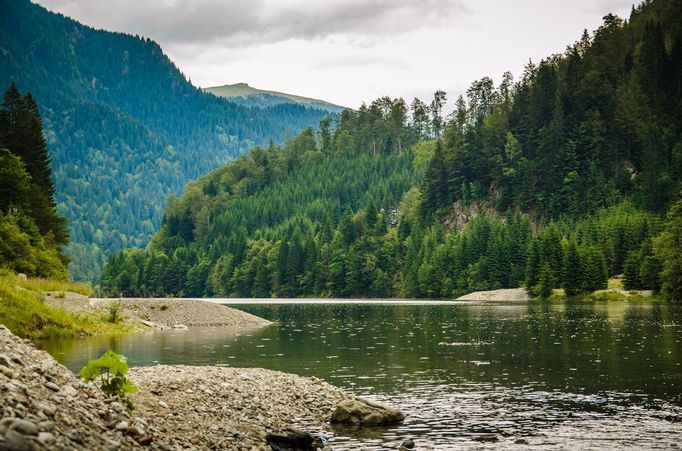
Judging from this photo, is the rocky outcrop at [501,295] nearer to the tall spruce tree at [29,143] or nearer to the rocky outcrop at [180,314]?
the rocky outcrop at [180,314]

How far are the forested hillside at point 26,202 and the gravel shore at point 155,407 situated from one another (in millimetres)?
54371

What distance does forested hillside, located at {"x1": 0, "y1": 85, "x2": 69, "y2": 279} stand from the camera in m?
85.7

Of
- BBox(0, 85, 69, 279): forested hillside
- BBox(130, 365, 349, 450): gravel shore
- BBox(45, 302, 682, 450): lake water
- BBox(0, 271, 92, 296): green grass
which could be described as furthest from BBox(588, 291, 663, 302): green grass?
BBox(130, 365, 349, 450): gravel shore

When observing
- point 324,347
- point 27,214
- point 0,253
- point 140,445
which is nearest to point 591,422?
point 140,445

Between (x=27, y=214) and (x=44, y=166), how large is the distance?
66.2 ft

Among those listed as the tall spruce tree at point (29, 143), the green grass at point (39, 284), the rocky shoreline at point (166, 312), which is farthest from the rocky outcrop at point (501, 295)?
the green grass at point (39, 284)

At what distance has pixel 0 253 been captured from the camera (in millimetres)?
82625

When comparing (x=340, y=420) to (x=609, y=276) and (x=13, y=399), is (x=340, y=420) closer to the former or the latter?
(x=13, y=399)

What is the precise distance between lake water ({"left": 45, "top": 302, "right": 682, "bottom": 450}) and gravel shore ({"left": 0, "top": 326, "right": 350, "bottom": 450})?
11.0 ft

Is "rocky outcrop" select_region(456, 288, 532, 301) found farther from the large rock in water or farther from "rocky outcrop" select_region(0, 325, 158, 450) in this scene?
"rocky outcrop" select_region(0, 325, 158, 450)

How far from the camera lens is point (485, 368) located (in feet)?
152

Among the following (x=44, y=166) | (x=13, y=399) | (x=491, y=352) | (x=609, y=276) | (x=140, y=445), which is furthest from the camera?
(x=609, y=276)

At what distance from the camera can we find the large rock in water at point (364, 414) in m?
30.0

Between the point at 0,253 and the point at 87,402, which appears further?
the point at 0,253
